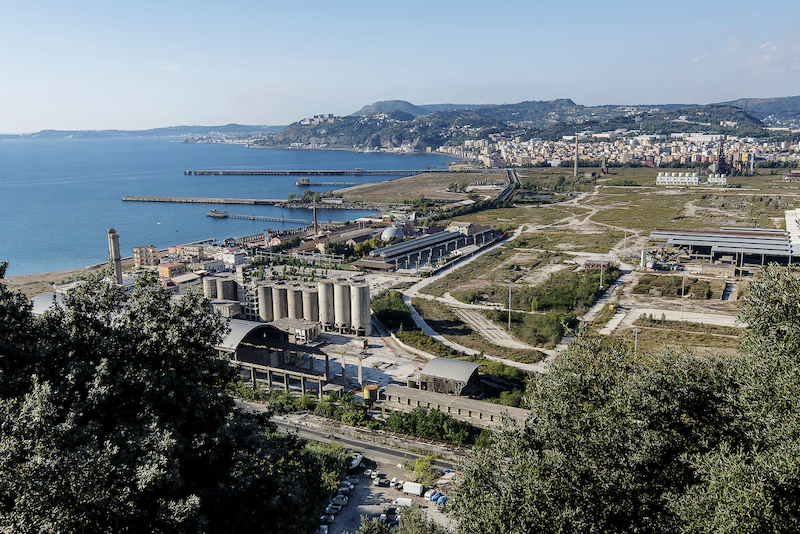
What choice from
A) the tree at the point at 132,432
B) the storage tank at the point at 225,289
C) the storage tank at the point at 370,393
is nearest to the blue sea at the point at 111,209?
the storage tank at the point at 225,289

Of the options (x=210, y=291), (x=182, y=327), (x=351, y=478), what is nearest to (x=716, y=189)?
(x=210, y=291)

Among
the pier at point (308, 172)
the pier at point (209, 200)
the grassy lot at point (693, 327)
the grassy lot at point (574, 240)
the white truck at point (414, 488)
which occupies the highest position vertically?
the pier at point (308, 172)

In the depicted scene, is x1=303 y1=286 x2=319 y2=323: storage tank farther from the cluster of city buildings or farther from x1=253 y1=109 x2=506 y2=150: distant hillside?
x1=253 y1=109 x2=506 y2=150: distant hillside

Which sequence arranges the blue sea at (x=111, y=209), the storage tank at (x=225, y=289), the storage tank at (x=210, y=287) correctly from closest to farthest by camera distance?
the storage tank at (x=225, y=289), the storage tank at (x=210, y=287), the blue sea at (x=111, y=209)

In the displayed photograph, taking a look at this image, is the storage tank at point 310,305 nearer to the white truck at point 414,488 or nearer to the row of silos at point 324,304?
the row of silos at point 324,304

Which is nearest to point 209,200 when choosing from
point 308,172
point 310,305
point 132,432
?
point 308,172

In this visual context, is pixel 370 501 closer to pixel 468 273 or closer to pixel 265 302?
pixel 265 302

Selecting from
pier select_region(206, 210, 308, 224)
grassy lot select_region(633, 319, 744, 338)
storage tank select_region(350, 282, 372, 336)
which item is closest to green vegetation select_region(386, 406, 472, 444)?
storage tank select_region(350, 282, 372, 336)
